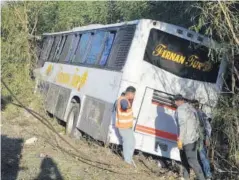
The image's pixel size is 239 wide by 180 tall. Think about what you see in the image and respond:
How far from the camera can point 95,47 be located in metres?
10.7

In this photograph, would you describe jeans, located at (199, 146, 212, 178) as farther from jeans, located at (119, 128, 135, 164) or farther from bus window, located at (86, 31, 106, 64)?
bus window, located at (86, 31, 106, 64)

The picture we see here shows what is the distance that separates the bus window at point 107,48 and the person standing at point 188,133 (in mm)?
2487

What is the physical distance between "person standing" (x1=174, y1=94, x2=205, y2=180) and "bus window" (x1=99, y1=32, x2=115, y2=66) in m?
2.49

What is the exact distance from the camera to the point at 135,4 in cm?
1797

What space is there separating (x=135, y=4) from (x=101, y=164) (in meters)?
11.0

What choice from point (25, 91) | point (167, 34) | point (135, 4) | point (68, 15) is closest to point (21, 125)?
point (25, 91)

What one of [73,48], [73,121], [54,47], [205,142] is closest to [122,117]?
[205,142]

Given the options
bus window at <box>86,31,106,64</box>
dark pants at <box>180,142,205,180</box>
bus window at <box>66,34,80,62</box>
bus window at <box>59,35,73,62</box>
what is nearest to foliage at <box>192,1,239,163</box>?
dark pants at <box>180,142,205,180</box>

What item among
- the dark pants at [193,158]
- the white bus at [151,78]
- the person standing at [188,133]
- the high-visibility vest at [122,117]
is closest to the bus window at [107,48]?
the white bus at [151,78]

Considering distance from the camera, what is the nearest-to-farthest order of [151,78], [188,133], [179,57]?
1. [188,133]
2. [151,78]
3. [179,57]

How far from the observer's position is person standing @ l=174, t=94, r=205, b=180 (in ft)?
25.2

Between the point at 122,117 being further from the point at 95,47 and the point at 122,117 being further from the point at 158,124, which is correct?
the point at 95,47

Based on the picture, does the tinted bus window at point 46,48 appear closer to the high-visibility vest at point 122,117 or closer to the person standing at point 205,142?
the high-visibility vest at point 122,117

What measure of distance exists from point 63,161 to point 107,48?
9.86 ft
